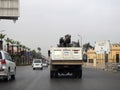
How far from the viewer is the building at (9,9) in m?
49.2

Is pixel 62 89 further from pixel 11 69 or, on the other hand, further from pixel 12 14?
pixel 12 14

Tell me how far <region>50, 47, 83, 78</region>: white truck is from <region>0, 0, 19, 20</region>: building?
18.4 m

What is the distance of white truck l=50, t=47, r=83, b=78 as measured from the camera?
31.7m

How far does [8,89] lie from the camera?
19.8 meters

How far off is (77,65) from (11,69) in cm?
610

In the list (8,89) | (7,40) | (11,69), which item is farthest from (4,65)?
(7,40)

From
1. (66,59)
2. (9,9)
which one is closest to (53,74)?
(66,59)

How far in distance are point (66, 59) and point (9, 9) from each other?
19760 millimetres

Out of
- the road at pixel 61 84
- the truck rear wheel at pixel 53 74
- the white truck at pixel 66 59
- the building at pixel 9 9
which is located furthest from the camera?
the building at pixel 9 9

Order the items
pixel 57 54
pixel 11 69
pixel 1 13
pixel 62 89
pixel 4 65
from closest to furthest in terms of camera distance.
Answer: pixel 62 89, pixel 4 65, pixel 11 69, pixel 57 54, pixel 1 13

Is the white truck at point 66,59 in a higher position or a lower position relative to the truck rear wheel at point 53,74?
higher

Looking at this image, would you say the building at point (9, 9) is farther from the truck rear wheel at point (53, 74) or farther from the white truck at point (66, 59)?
the white truck at point (66, 59)

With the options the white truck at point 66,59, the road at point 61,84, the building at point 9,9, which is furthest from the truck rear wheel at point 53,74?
the building at point 9,9

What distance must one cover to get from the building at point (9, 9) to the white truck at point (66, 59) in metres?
18.4
